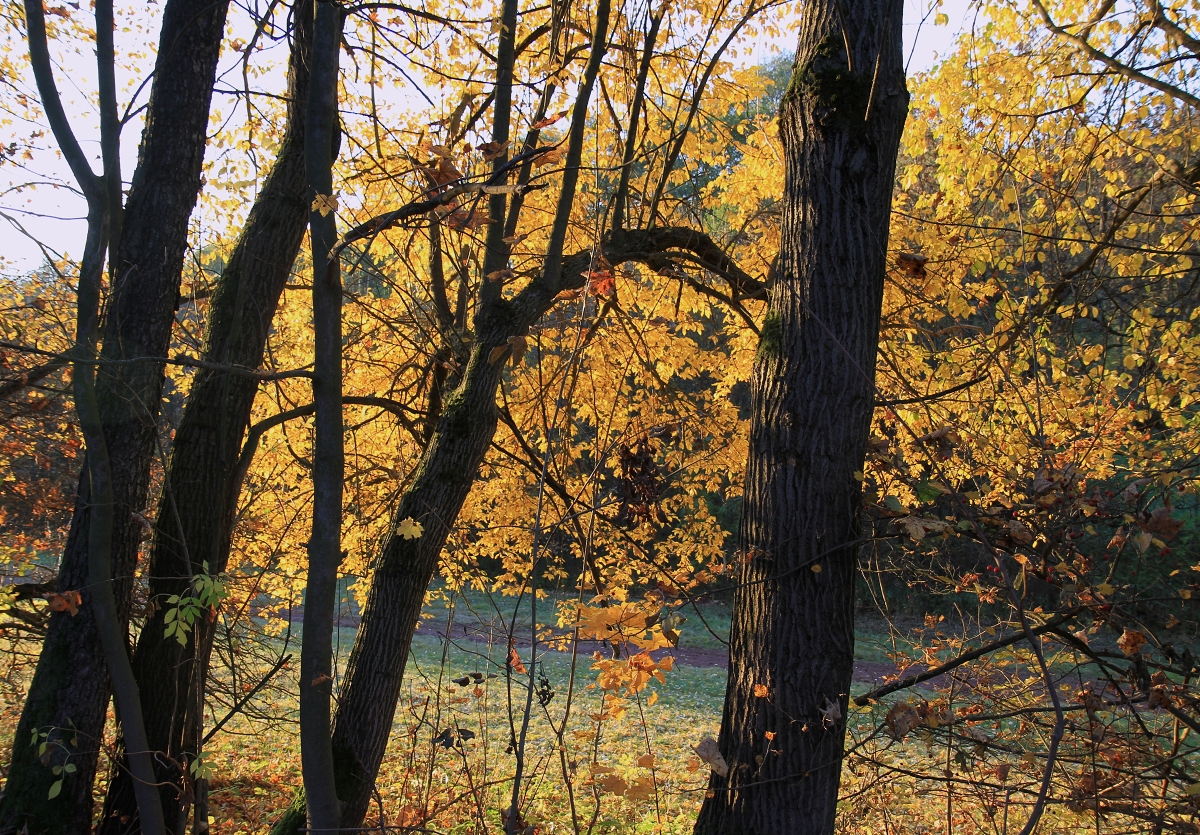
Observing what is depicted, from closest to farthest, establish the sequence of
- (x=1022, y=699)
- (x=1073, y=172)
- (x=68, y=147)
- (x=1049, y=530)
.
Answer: (x=1049, y=530) < (x=68, y=147) < (x=1022, y=699) < (x=1073, y=172)

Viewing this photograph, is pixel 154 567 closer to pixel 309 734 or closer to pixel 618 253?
pixel 309 734

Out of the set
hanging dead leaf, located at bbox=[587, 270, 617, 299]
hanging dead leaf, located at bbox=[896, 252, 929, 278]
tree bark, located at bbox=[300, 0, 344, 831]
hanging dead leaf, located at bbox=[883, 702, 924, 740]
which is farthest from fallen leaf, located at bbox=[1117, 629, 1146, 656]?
tree bark, located at bbox=[300, 0, 344, 831]

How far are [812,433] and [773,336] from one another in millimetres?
384

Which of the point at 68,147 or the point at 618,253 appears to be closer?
the point at 68,147

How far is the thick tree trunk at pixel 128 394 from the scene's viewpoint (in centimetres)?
366

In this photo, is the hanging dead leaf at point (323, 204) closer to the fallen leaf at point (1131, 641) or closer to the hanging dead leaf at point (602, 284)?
the hanging dead leaf at point (602, 284)

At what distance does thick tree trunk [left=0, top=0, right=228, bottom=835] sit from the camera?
12.0ft

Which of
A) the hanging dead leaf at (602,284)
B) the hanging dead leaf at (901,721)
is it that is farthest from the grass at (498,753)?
the hanging dead leaf at (602,284)

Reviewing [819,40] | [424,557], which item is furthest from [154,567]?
[819,40]

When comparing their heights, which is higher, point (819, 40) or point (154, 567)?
point (819, 40)

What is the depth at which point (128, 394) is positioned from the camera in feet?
12.5

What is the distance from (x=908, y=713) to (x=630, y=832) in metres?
5.17

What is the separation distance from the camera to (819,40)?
2697 millimetres

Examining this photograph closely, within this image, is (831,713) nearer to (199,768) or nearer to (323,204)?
(323,204)
